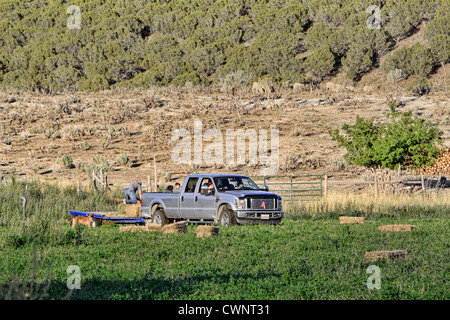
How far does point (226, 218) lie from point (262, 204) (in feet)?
4.00

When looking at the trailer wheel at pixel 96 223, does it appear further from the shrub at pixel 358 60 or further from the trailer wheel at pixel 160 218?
the shrub at pixel 358 60

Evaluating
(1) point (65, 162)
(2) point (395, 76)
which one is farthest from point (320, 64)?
(1) point (65, 162)

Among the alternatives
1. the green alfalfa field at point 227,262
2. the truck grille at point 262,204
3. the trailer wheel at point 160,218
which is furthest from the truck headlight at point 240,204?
the trailer wheel at point 160,218

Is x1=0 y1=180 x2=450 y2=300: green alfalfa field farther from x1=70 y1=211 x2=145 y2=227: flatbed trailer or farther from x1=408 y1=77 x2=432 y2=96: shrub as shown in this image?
x1=408 y1=77 x2=432 y2=96: shrub

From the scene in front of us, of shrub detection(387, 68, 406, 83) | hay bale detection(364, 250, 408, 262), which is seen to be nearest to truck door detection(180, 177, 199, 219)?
hay bale detection(364, 250, 408, 262)

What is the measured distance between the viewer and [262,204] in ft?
65.2

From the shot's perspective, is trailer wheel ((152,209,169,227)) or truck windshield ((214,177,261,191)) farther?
trailer wheel ((152,209,169,227))

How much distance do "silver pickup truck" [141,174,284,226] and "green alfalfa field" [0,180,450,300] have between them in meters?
0.67

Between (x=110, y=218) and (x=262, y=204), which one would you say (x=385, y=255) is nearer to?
(x=262, y=204)

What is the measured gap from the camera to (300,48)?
248ft

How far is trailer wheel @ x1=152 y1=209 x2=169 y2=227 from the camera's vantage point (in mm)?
21156

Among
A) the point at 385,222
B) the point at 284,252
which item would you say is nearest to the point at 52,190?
the point at 385,222

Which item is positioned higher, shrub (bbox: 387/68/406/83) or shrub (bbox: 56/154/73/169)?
shrub (bbox: 387/68/406/83)

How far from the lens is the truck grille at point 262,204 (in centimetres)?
1970
